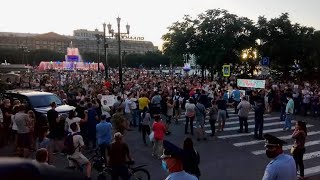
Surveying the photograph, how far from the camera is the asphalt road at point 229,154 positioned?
12.2 m

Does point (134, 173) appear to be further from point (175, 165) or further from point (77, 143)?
point (175, 165)

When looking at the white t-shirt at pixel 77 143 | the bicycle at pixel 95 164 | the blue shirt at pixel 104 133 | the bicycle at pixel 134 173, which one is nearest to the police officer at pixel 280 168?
the bicycle at pixel 134 173

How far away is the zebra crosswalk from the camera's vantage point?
1395 centimetres

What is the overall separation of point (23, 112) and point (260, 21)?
128 feet

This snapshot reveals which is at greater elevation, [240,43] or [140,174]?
[240,43]

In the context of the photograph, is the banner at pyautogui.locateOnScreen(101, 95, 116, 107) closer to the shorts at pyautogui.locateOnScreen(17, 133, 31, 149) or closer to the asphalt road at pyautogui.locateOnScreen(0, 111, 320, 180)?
the asphalt road at pyautogui.locateOnScreen(0, 111, 320, 180)

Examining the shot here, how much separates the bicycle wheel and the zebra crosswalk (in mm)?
4962

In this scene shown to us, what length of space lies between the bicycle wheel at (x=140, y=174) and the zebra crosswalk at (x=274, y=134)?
195 inches

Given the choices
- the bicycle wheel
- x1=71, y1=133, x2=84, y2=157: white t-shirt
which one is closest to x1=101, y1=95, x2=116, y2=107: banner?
x1=71, y1=133, x2=84, y2=157: white t-shirt

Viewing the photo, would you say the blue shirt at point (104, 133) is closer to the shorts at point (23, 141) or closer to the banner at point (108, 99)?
the shorts at point (23, 141)

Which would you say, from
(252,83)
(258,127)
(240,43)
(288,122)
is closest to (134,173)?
(258,127)

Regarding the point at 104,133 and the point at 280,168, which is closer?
the point at 280,168

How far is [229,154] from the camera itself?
48.2ft

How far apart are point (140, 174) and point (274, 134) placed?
9610 millimetres
